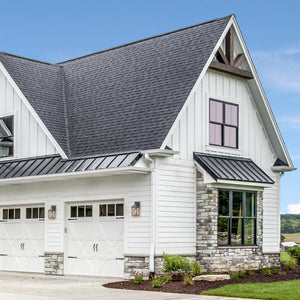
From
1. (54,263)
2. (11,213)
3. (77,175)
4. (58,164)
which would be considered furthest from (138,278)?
(11,213)

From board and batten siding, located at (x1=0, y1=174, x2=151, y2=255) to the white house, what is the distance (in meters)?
0.04

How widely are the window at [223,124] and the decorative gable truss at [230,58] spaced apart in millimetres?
1170

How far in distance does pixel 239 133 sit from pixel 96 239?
6485mm

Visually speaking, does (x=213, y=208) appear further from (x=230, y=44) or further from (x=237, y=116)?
(x=230, y=44)

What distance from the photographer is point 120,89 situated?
23.7m

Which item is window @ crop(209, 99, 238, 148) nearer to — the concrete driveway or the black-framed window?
the black-framed window

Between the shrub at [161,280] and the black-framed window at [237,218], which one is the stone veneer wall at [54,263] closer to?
the shrub at [161,280]

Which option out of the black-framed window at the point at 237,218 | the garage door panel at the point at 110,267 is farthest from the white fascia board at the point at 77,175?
the black-framed window at the point at 237,218

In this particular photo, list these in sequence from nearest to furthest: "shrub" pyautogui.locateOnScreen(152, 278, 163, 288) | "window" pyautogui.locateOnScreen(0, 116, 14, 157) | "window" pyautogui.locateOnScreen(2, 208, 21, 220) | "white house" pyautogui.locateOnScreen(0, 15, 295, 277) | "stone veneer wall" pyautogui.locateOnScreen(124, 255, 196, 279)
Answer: "shrub" pyautogui.locateOnScreen(152, 278, 163, 288), "stone veneer wall" pyautogui.locateOnScreen(124, 255, 196, 279), "white house" pyautogui.locateOnScreen(0, 15, 295, 277), "window" pyautogui.locateOnScreen(2, 208, 21, 220), "window" pyautogui.locateOnScreen(0, 116, 14, 157)

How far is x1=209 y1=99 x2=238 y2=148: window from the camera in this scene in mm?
22578

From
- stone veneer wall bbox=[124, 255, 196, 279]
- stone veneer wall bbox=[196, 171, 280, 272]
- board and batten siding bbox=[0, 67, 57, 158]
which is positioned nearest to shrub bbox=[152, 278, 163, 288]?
stone veneer wall bbox=[124, 255, 196, 279]

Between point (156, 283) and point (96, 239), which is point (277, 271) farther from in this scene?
point (96, 239)

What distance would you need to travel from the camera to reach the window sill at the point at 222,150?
22269mm

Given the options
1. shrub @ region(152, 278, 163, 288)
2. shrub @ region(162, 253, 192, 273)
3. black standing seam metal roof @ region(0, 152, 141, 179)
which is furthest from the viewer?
black standing seam metal roof @ region(0, 152, 141, 179)
